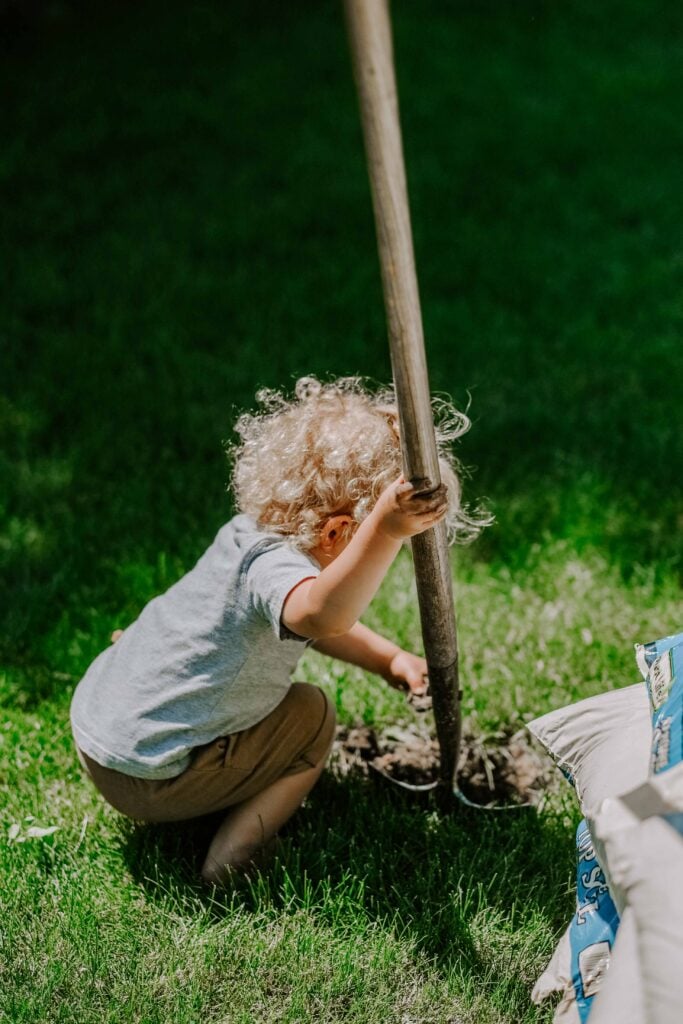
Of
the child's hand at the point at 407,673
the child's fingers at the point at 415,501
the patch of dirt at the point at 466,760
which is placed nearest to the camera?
the child's fingers at the point at 415,501

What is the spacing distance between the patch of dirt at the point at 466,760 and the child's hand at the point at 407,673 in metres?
0.25

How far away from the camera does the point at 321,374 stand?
162 inches

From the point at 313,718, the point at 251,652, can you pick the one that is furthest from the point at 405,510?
the point at 313,718

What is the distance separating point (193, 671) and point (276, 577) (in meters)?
0.34

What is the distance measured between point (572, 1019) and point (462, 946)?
1.07ft

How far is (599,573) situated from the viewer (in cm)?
319

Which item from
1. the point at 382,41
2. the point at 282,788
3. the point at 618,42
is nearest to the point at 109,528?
the point at 282,788

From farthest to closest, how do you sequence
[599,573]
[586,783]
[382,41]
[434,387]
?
[434,387]
[599,573]
[586,783]
[382,41]

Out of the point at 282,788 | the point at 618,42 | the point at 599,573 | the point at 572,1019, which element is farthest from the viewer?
the point at 618,42

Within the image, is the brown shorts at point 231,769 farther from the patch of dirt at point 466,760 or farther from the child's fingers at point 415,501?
the child's fingers at point 415,501

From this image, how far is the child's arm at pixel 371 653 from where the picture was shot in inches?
96.0

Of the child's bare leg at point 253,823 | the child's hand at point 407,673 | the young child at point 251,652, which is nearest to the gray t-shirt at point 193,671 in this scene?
the young child at point 251,652

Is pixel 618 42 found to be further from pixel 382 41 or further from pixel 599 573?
pixel 382 41

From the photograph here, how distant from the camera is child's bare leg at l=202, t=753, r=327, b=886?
223 centimetres
